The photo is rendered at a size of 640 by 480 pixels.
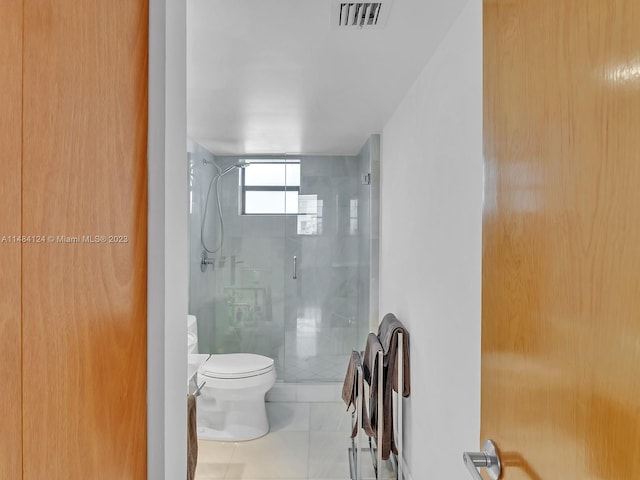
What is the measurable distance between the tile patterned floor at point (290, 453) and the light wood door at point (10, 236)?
91.9 inches

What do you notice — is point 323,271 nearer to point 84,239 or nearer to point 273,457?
point 273,457

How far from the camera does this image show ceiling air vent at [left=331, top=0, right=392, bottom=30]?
1408 millimetres

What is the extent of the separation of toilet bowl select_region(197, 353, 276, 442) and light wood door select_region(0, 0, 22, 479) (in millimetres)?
2742

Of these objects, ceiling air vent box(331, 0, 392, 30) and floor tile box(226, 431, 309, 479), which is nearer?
ceiling air vent box(331, 0, 392, 30)

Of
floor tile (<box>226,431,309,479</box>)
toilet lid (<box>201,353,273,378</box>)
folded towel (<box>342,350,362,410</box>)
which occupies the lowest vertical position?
floor tile (<box>226,431,309,479</box>)

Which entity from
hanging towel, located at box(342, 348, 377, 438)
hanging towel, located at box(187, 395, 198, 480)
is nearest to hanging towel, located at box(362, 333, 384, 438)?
hanging towel, located at box(342, 348, 377, 438)

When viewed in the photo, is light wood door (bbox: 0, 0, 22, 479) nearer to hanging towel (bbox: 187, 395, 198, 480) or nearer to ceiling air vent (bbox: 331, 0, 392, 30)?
ceiling air vent (bbox: 331, 0, 392, 30)

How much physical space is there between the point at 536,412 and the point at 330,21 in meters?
1.36

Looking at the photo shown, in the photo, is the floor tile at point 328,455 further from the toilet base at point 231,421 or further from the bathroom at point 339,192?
the toilet base at point 231,421

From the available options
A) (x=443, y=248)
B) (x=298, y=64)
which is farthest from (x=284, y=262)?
(x=443, y=248)

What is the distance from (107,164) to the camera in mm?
792

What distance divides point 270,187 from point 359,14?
8.38 feet

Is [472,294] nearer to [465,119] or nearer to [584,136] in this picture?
[465,119]

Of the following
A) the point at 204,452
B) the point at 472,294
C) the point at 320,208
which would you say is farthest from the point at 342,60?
the point at 204,452
